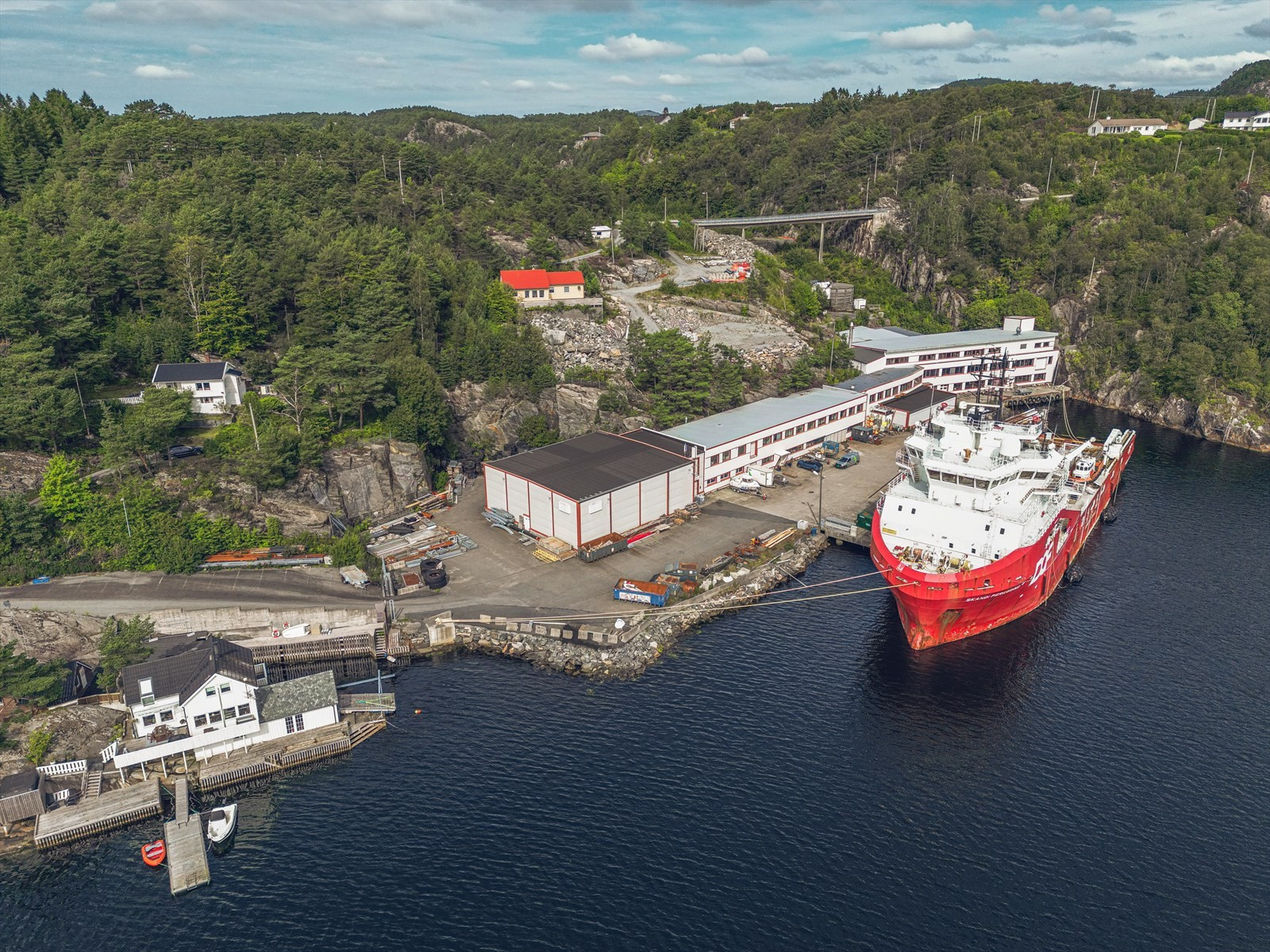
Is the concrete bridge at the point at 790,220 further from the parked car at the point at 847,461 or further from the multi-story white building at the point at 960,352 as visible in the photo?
the parked car at the point at 847,461

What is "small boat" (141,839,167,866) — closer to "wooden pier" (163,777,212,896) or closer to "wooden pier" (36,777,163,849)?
"wooden pier" (163,777,212,896)

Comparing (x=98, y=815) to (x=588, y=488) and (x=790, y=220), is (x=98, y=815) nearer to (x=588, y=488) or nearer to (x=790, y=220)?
(x=588, y=488)

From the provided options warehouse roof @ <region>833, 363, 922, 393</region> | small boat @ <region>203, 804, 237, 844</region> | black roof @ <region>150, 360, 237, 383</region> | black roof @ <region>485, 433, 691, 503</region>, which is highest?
black roof @ <region>150, 360, 237, 383</region>

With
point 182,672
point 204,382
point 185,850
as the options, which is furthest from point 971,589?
point 204,382

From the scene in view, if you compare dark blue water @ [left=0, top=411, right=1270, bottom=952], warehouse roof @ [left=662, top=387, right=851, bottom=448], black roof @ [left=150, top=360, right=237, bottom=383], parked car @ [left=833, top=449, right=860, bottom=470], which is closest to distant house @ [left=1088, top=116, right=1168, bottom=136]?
warehouse roof @ [left=662, top=387, right=851, bottom=448]

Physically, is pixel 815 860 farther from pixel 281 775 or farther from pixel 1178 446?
pixel 1178 446
